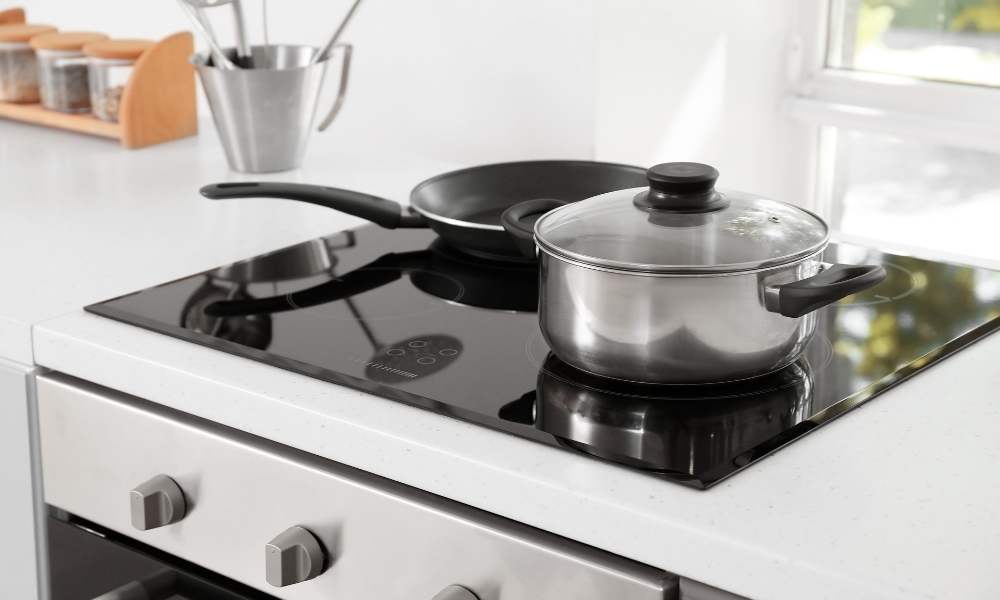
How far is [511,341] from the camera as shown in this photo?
1.04 meters

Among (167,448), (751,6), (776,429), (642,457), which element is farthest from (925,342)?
(751,6)

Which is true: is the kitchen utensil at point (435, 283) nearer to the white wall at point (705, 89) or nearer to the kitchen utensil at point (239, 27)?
the kitchen utensil at point (239, 27)

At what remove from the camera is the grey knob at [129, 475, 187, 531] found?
1008mm

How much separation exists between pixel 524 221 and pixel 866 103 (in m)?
1.21

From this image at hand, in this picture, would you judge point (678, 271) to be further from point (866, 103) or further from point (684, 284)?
point (866, 103)

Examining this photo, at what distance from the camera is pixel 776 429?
0.85m

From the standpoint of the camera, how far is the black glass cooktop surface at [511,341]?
86 cm

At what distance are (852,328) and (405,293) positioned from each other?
0.42 m

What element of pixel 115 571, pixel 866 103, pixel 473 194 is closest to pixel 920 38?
pixel 866 103

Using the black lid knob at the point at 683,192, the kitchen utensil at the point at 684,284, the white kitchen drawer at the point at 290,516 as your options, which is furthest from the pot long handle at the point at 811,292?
the white kitchen drawer at the point at 290,516

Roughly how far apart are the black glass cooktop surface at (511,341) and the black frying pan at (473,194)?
1.4 inches

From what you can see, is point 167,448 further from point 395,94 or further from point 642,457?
point 395,94

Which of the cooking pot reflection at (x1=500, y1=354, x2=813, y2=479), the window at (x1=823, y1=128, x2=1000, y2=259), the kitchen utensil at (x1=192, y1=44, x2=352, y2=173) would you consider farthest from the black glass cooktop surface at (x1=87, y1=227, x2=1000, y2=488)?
the window at (x1=823, y1=128, x2=1000, y2=259)

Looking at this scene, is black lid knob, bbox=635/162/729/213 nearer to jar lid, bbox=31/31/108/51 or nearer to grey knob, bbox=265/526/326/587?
grey knob, bbox=265/526/326/587
